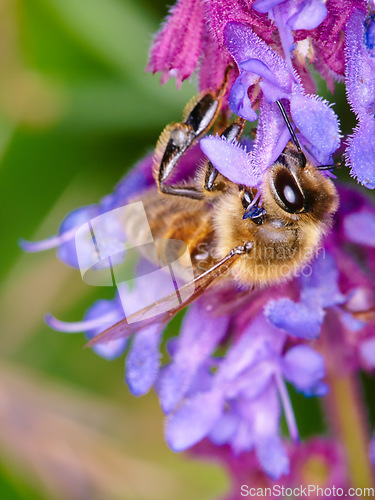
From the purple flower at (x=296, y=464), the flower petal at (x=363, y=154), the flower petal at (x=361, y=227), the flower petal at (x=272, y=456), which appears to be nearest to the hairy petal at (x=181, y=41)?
the flower petal at (x=363, y=154)

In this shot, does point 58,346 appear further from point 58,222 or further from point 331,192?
point 331,192

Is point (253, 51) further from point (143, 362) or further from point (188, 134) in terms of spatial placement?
point (143, 362)

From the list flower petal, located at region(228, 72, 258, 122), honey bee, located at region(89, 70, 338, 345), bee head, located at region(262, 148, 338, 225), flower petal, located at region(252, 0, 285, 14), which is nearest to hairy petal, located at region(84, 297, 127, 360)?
honey bee, located at region(89, 70, 338, 345)

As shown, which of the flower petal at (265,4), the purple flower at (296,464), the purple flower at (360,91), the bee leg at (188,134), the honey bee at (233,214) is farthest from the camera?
the purple flower at (296,464)

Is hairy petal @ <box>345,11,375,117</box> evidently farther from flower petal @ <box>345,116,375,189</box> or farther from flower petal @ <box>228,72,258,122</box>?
flower petal @ <box>228,72,258,122</box>

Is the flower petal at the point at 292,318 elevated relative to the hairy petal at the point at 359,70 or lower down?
lower down

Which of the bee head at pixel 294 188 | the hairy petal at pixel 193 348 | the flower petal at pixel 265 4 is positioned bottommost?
the hairy petal at pixel 193 348

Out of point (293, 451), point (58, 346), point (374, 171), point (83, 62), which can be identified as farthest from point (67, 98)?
point (374, 171)

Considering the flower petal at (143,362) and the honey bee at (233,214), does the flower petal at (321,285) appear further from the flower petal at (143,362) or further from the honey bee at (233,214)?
the flower petal at (143,362)
